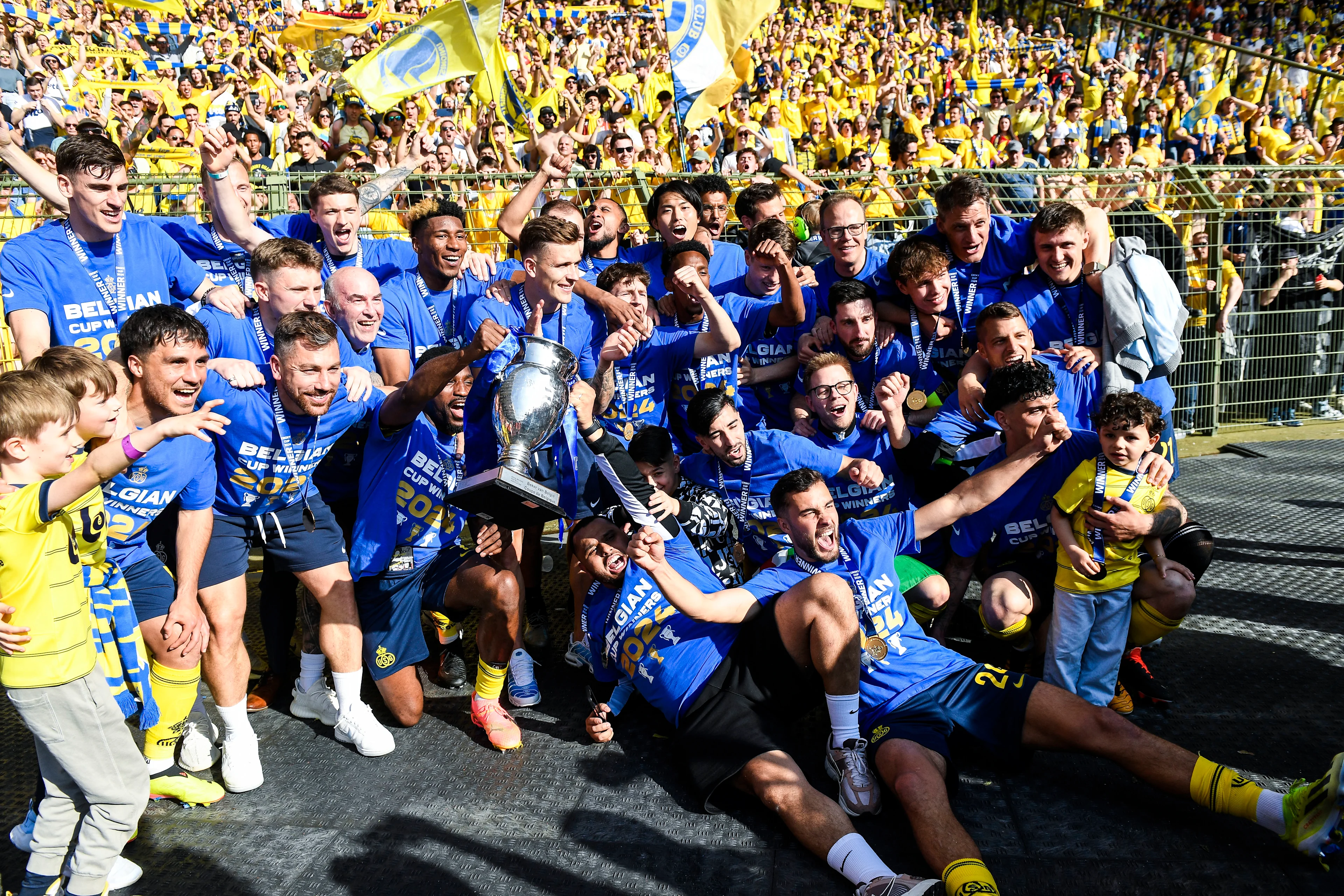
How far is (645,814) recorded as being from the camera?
3.12 m

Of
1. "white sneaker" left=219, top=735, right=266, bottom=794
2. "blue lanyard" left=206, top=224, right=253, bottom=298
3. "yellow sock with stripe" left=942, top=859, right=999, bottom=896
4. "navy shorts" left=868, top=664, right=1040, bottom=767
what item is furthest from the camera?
"blue lanyard" left=206, top=224, right=253, bottom=298

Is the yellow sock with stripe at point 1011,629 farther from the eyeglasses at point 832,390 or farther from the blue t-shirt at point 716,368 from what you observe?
the blue t-shirt at point 716,368

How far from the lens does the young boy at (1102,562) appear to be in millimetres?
3420

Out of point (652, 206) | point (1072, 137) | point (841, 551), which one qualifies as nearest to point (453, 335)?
point (652, 206)

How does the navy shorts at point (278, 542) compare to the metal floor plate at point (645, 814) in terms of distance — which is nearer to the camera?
the metal floor plate at point (645, 814)

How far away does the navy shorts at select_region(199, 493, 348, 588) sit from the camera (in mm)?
3600

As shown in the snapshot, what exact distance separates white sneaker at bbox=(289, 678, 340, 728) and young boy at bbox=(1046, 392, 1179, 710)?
2821mm

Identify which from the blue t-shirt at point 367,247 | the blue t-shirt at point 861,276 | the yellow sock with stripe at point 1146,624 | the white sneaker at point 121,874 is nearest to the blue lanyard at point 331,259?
the blue t-shirt at point 367,247

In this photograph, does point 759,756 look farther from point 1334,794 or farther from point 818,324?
point 818,324

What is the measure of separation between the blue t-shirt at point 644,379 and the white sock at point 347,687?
159 cm

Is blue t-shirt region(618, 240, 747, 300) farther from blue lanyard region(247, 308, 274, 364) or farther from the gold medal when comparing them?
the gold medal

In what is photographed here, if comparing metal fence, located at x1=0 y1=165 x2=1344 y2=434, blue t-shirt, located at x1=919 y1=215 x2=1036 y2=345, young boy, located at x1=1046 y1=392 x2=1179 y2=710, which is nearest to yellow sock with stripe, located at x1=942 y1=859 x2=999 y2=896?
young boy, located at x1=1046 y1=392 x2=1179 y2=710

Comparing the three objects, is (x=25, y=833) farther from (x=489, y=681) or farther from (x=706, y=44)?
(x=706, y=44)

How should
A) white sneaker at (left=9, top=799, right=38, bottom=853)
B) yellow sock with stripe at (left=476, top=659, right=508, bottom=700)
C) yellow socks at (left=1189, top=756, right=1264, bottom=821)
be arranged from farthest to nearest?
yellow sock with stripe at (left=476, top=659, right=508, bottom=700), white sneaker at (left=9, top=799, right=38, bottom=853), yellow socks at (left=1189, top=756, right=1264, bottom=821)
